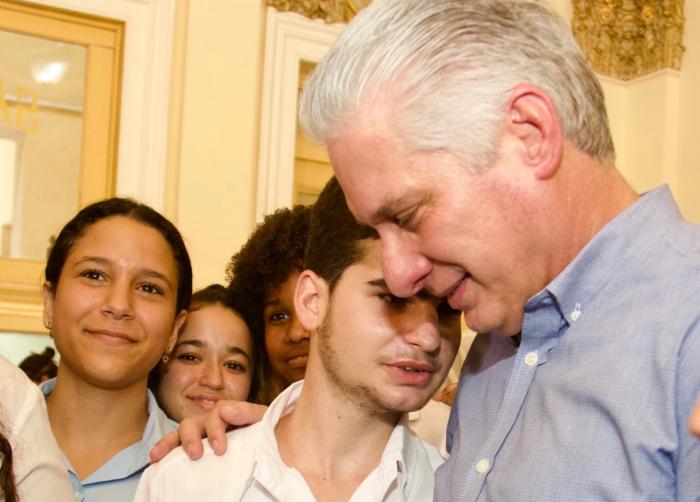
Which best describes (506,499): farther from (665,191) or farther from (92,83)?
(92,83)

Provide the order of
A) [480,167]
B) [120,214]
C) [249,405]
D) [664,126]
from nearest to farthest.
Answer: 1. [480,167]
2. [249,405]
3. [120,214]
4. [664,126]

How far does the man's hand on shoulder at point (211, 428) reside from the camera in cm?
162

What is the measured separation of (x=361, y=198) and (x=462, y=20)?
0.26 m

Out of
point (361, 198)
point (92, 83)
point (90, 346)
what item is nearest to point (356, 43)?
point (361, 198)

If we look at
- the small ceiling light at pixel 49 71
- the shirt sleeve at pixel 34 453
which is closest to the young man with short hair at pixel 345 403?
the shirt sleeve at pixel 34 453

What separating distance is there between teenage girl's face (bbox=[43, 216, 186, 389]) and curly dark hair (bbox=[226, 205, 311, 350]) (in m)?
0.28

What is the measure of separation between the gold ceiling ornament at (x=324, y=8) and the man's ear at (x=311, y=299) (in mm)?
2936

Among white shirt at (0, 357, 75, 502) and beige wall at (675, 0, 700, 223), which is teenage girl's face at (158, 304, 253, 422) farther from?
beige wall at (675, 0, 700, 223)

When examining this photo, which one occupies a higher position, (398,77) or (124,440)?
(398,77)

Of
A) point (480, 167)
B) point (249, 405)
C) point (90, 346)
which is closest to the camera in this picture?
point (480, 167)

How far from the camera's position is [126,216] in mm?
2283

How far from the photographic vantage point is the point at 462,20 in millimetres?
1238

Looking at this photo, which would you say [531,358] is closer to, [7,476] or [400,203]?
[400,203]

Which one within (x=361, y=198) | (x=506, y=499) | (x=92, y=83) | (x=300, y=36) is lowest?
(x=506, y=499)
